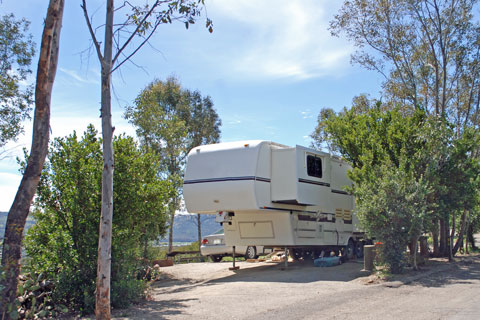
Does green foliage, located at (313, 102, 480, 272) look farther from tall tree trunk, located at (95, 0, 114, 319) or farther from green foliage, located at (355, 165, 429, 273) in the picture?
tall tree trunk, located at (95, 0, 114, 319)

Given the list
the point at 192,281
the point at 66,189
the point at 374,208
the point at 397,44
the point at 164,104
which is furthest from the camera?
the point at 164,104

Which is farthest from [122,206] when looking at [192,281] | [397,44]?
[397,44]

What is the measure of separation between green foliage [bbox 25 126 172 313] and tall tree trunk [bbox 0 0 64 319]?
173 cm

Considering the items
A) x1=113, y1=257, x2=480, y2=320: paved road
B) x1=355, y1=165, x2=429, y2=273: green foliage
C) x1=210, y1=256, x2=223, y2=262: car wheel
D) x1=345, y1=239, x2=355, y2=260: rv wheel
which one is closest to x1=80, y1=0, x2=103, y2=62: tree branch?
x1=113, y1=257, x2=480, y2=320: paved road

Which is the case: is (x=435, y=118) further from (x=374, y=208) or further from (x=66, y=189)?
(x=66, y=189)

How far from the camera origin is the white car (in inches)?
772

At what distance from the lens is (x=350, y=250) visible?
17.6 m

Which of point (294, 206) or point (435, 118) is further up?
point (435, 118)

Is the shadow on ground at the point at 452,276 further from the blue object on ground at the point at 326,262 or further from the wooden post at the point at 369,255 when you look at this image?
the blue object on ground at the point at 326,262

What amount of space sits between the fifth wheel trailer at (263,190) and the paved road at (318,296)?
1.34m

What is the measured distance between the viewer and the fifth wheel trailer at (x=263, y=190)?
44.0 ft

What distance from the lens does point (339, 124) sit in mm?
16109

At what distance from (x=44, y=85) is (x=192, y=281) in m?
8.45

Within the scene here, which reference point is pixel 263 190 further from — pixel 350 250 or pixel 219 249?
pixel 219 249
